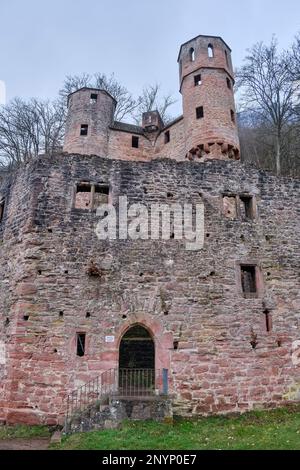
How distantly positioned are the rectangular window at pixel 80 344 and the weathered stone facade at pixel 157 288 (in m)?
0.18

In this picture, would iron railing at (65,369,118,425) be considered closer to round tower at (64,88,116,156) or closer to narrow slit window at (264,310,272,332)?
narrow slit window at (264,310,272,332)

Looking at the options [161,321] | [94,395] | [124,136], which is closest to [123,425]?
[94,395]

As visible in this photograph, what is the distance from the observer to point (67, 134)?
23500 mm

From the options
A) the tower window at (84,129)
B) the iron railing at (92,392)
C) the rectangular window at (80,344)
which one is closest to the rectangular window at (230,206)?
the rectangular window at (80,344)

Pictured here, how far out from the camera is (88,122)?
2330 cm

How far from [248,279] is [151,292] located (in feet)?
11.0

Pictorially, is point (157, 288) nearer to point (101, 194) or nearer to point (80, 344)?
point (80, 344)

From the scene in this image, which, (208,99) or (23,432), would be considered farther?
(208,99)

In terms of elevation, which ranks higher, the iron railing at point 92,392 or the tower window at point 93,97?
the tower window at point 93,97

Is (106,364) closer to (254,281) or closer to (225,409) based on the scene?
(225,409)

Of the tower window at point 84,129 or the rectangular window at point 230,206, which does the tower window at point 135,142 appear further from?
the rectangular window at point 230,206

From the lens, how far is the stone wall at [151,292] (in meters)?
9.41

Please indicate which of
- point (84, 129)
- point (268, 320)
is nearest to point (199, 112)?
point (84, 129)

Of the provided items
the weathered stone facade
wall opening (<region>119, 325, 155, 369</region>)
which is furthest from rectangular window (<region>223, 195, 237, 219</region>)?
wall opening (<region>119, 325, 155, 369</region>)
